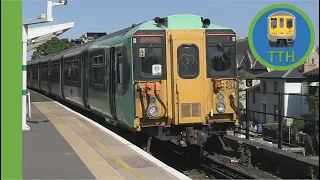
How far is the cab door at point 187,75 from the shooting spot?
9.24m

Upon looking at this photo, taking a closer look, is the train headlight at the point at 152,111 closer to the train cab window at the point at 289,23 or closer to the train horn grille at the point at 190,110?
the train horn grille at the point at 190,110

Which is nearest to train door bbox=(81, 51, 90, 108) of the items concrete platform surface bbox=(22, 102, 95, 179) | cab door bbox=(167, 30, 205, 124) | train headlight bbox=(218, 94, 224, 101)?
concrete platform surface bbox=(22, 102, 95, 179)

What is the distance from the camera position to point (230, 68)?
9.72m

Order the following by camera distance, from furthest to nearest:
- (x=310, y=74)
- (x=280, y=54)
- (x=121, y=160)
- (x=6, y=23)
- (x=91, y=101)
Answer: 1. (x=91, y=101)
2. (x=121, y=160)
3. (x=6, y=23)
4. (x=280, y=54)
5. (x=310, y=74)

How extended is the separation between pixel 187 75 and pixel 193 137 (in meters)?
1.29

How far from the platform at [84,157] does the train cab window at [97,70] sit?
134 centimetres

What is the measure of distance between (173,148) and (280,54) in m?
9.15

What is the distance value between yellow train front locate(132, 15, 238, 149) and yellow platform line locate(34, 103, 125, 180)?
1227 mm

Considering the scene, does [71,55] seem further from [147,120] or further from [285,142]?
→ [285,142]

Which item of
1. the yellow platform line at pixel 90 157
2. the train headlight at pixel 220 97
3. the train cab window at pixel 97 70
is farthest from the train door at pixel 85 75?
the train headlight at pixel 220 97

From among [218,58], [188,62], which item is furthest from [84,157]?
[218,58]

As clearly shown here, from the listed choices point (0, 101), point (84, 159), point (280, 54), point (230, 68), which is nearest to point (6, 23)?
point (0, 101)

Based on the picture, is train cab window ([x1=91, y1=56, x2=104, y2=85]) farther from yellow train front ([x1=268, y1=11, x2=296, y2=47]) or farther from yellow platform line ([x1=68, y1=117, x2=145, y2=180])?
yellow train front ([x1=268, y1=11, x2=296, y2=47])

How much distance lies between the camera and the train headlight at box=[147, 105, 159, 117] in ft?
29.8
